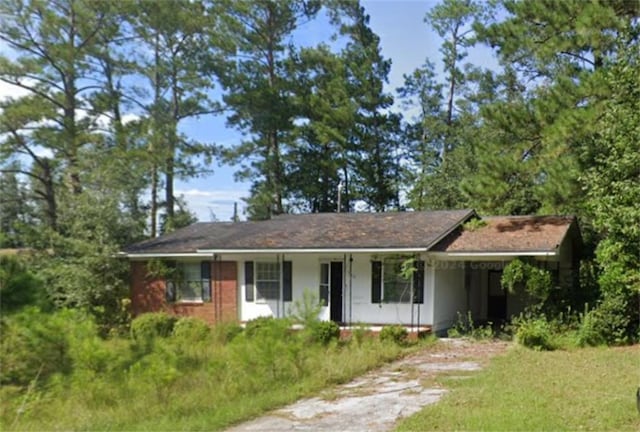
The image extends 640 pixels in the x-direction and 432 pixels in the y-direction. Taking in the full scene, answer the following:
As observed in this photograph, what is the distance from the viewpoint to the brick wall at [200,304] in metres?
18.3

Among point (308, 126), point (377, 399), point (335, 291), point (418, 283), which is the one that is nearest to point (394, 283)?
point (418, 283)

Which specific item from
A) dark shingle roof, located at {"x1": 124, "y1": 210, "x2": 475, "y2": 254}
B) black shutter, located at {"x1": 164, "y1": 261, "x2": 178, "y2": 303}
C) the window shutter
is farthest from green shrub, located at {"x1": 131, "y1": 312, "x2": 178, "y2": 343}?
dark shingle roof, located at {"x1": 124, "y1": 210, "x2": 475, "y2": 254}

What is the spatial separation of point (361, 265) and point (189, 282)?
6.04m

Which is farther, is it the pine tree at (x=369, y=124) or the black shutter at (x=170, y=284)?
the pine tree at (x=369, y=124)

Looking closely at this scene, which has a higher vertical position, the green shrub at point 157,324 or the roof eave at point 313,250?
the roof eave at point 313,250

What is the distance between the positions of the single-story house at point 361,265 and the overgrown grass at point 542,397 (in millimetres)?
4607

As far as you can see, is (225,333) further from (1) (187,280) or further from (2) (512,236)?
(2) (512,236)

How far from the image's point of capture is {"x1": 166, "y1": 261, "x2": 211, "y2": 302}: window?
62.0ft

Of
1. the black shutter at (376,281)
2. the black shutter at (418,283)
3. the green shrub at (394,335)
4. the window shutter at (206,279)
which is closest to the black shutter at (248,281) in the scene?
the window shutter at (206,279)

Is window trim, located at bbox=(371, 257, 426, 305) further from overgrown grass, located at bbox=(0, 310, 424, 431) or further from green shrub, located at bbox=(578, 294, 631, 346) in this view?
overgrown grass, located at bbox=(0, 310, 424, 431)

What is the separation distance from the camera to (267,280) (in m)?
18.0

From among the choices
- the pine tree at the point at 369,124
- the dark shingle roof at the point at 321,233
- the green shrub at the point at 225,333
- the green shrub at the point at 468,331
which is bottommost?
the green shrub at the point at 468,331

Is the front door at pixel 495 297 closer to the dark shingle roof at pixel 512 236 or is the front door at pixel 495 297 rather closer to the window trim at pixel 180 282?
the dark shingle roof at pixel 512 236

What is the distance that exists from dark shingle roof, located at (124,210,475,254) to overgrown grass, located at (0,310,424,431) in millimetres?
6643
